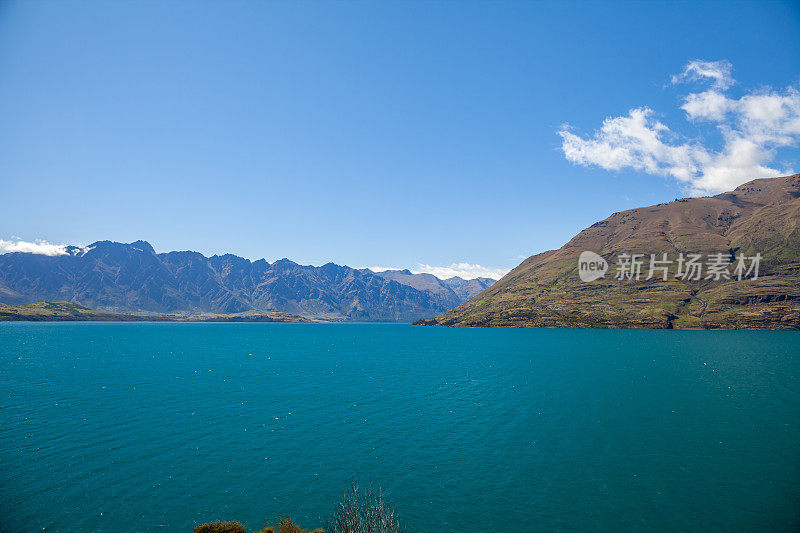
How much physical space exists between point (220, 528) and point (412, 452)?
24.3 meters

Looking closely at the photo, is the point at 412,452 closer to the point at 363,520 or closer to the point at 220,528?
the point at 363,520

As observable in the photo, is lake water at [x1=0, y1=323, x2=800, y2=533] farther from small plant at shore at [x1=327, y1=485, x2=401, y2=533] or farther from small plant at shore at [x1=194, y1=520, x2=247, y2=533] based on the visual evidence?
small plant at shore at [x1=194, y1=520, x2=247, y2=533]

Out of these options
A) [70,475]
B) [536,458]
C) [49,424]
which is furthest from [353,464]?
[49,424]

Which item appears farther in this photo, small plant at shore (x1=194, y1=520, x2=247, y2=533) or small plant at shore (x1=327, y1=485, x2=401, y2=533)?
small plant at shore (x1=194, y1=520, x2=247, y2=533)

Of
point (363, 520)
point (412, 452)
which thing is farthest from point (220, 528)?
point (412, 452)

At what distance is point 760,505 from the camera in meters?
34.1

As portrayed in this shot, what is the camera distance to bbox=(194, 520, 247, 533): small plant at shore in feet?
91.0

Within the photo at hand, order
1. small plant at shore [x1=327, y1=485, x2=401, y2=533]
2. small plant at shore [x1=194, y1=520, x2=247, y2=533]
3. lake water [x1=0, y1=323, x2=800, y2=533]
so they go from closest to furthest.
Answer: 1. small plant at shore [x1=327, y1=485, x2=401, y2=533]
2. small plant at shore [x1=194, y1=520, x2=247, y2=533]
3. lake water [x1=0, y1=323, x2=800, y2=533]

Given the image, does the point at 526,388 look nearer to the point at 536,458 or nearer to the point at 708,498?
the point at 536,458

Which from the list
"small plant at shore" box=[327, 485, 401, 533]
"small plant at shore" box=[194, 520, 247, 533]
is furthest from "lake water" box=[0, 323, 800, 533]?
"small plant at shore" box=[194, 520, 247, 533]

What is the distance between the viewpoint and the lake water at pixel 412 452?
3294 cm

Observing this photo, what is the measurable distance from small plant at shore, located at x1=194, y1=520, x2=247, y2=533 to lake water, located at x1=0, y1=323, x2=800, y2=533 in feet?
11.5

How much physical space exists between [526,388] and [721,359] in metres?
97.3

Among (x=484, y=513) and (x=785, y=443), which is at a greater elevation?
(x=785, y=443)
